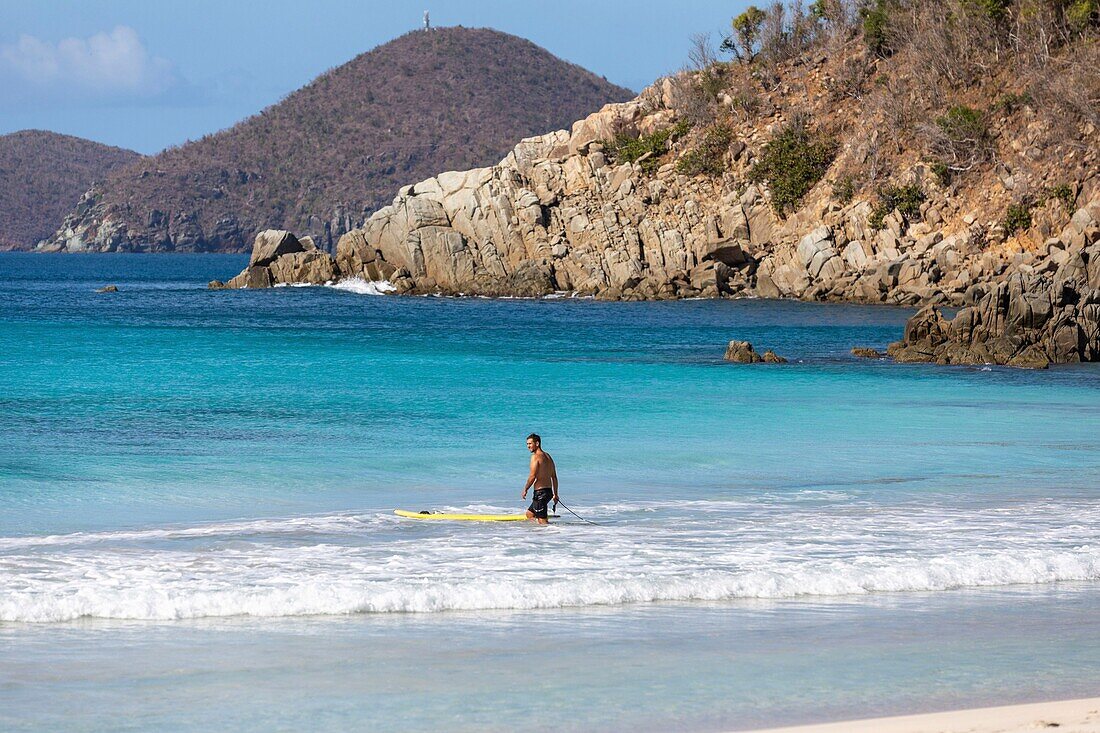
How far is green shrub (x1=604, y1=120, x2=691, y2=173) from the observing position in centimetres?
8238

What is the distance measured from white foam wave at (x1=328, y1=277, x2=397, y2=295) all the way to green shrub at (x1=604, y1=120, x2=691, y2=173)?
16749mm

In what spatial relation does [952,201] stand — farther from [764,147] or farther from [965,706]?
[965,706]

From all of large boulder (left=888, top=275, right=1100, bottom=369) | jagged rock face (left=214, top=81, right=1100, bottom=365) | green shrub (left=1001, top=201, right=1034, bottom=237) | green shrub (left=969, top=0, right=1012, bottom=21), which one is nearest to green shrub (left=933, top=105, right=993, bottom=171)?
jagged rock face (left=214, top=81, right=1100, bottom=365)

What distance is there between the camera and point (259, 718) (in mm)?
8805

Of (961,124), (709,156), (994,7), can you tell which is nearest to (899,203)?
(961,124)

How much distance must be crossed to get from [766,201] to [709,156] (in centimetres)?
A: 635

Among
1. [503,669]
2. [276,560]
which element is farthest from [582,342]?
[503,669]

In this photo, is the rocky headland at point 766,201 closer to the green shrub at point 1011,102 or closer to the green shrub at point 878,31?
the green shrub at point 1011,102

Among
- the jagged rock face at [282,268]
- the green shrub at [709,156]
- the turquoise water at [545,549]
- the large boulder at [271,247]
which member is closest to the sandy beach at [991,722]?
the turquoise water at [545,549]

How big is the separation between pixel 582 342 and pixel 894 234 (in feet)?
92.4

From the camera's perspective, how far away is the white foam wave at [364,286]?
80.6 metres

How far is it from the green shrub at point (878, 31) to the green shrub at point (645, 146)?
1259 cm

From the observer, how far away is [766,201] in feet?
251

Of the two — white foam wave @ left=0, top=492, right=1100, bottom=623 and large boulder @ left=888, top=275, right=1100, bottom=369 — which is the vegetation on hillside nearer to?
large boulder @ left=888, top=275, right=1100, bottom=369
